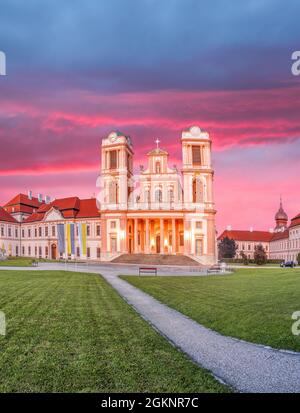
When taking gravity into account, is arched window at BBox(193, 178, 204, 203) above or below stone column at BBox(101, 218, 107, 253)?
above

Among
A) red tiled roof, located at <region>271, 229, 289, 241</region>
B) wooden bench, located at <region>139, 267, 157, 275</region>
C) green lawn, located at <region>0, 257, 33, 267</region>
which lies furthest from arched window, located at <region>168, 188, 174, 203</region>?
red tiled roof, located at <region>271, 229, 289, 241</region>

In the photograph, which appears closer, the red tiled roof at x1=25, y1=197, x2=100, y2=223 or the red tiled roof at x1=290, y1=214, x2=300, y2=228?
the red tiled roof at x1=25, y1=197, x2=100, y2=223

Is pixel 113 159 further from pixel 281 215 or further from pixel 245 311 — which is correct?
pixel 281 215

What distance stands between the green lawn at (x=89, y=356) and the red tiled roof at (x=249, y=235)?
4637 inches

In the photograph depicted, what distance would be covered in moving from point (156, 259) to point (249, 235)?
77.8 meters

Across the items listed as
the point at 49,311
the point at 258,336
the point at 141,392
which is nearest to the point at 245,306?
the point at 258,336

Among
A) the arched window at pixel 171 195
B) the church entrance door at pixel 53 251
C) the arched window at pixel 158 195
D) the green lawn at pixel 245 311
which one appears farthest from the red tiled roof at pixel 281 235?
the green lawn at pixel 245 311

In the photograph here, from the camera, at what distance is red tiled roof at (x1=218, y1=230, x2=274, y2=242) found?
422ft

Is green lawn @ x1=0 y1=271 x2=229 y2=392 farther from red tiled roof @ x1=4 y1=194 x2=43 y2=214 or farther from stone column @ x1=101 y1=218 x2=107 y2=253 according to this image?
red tiled roof @ x1=4 y1=194 x2=43 y2=214

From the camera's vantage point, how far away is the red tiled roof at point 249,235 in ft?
422

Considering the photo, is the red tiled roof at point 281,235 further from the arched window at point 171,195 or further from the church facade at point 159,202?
the arched window at point 171,195

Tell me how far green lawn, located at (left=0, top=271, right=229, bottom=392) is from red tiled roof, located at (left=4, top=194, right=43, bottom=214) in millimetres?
76138

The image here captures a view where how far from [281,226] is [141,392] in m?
138
